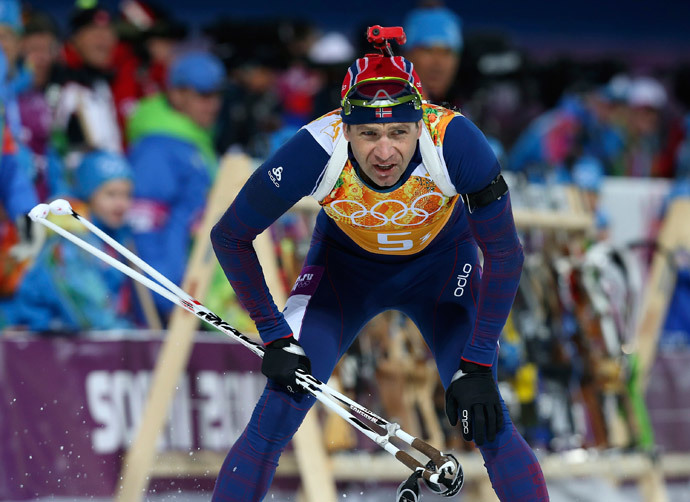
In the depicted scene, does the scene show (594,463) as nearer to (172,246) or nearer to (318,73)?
(172,246)

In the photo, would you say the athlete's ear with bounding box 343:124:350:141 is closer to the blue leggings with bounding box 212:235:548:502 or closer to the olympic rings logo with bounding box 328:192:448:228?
the olympic rings logo with bounding box 328:192:448:228

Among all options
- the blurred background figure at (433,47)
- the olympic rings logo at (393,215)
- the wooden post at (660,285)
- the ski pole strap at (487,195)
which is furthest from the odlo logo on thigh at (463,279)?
the wooden post at (660,285)

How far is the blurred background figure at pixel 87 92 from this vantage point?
6832 millimetres

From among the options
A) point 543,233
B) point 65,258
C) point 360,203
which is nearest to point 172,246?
point 65,258

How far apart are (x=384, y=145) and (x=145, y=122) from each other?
3.66 m

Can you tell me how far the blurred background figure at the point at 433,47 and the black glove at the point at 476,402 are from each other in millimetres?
2439

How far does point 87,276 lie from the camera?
599 cm

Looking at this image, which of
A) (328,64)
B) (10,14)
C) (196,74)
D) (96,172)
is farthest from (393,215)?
(328,64)

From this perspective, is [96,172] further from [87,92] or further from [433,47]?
[433,47]

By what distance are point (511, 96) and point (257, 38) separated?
126 inches

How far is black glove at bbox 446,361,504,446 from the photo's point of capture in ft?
13.1

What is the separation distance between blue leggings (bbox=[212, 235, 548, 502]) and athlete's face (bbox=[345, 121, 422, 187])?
2.17 feet

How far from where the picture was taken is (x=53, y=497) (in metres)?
5.64

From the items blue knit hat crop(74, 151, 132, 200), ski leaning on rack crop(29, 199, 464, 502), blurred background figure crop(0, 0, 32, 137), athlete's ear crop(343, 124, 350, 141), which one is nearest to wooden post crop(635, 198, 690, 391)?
blue knit hat crop(74, 151, 132, 200)
